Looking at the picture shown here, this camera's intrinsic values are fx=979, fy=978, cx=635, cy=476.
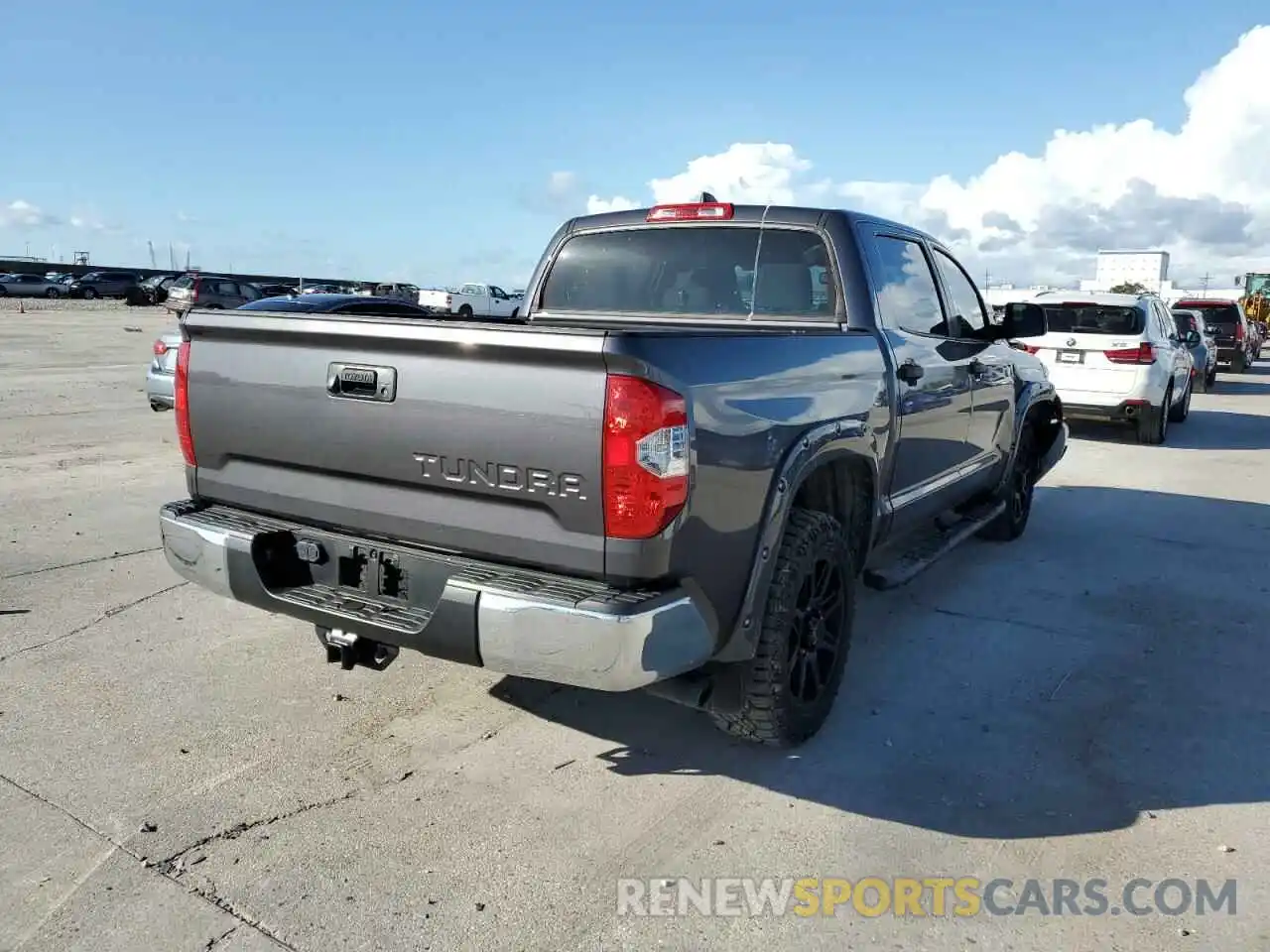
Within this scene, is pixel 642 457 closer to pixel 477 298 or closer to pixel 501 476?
pixel 501 476

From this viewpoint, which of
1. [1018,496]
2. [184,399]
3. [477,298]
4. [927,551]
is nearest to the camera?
[184,399]

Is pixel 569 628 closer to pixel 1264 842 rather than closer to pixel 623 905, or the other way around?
pixel 623 905

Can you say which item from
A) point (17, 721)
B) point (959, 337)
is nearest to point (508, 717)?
point (17, 721)

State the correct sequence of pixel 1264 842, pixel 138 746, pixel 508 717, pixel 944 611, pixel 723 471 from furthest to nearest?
pixel 944 611 → pixel 508 717 → pixel 138 746 → pixel 1264 842 → pixel 723 471

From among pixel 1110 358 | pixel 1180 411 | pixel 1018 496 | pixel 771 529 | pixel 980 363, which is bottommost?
pixel 1180 411

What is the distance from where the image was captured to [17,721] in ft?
11.7

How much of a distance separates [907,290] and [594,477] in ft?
8.44

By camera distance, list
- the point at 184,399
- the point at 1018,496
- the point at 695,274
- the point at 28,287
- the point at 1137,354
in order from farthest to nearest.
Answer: the point at 28,287 → the point at 1137,354 → the point at 1018,496 → the point at 695,274 → the point at 184,399

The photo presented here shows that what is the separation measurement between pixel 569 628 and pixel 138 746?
6.07ft

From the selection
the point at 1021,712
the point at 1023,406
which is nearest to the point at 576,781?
the point at 1021,712

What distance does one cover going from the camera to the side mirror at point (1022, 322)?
536cm

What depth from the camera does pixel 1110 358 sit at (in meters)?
11.1

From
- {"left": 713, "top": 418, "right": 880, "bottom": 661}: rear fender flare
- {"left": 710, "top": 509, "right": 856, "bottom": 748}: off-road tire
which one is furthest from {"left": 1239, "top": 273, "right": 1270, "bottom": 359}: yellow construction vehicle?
{"left": 713, "top": 418, "right": 880, "bottom": 661}: rear fender flare

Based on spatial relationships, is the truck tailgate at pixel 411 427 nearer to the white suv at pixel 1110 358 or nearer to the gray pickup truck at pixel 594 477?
the gray pickup truck at pixel 594 477
